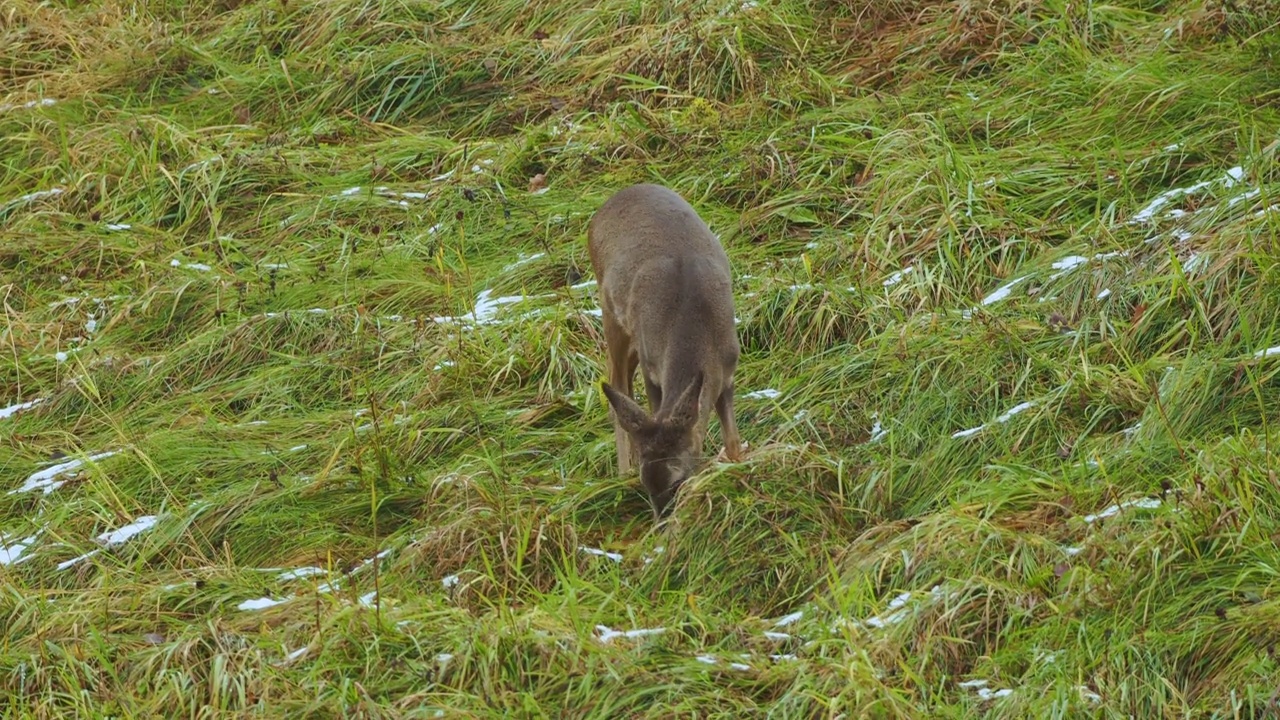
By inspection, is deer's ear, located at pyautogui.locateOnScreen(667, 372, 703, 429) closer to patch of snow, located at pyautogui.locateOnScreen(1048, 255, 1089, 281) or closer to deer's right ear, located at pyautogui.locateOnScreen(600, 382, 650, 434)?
deer's right ear, located at pyautogui.locateOnScreen(600, 382, 650, 434)

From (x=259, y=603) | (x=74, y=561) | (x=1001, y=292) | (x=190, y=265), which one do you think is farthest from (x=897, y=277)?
(x=190, y=265)

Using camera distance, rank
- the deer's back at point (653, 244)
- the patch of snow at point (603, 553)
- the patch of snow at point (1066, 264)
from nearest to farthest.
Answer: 1. the patch of snow at point (603, 553)
2. the deer's back at point (653, 244)
3. the patch of snow at point (1066, 264)

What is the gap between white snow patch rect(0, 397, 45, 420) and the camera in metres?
7.71

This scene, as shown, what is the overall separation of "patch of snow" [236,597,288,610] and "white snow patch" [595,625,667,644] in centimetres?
107

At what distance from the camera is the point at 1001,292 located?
7145 mm

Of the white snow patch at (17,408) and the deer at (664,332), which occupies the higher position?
the deer at (664,332)

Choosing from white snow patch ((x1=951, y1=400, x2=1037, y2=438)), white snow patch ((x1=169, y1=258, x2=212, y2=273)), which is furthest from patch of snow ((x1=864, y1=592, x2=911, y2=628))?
white snow patch ((x1=169, y1=258, x2=212, y2=273))

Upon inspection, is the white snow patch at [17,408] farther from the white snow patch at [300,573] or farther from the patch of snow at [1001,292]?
the patch of snow at [1001,292]

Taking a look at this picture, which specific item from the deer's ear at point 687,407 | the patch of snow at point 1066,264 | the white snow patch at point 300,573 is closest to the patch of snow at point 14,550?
the white snow patch at point 300,573

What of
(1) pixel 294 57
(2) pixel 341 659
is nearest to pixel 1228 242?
(2) pixel 341 659

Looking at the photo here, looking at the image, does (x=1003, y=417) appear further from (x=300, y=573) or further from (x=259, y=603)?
(x=259, y=603)

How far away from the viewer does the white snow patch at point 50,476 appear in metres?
6.80

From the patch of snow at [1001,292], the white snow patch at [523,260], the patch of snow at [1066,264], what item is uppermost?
the patch of snow at [1066,264]

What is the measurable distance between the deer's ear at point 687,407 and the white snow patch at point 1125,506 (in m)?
1.41
